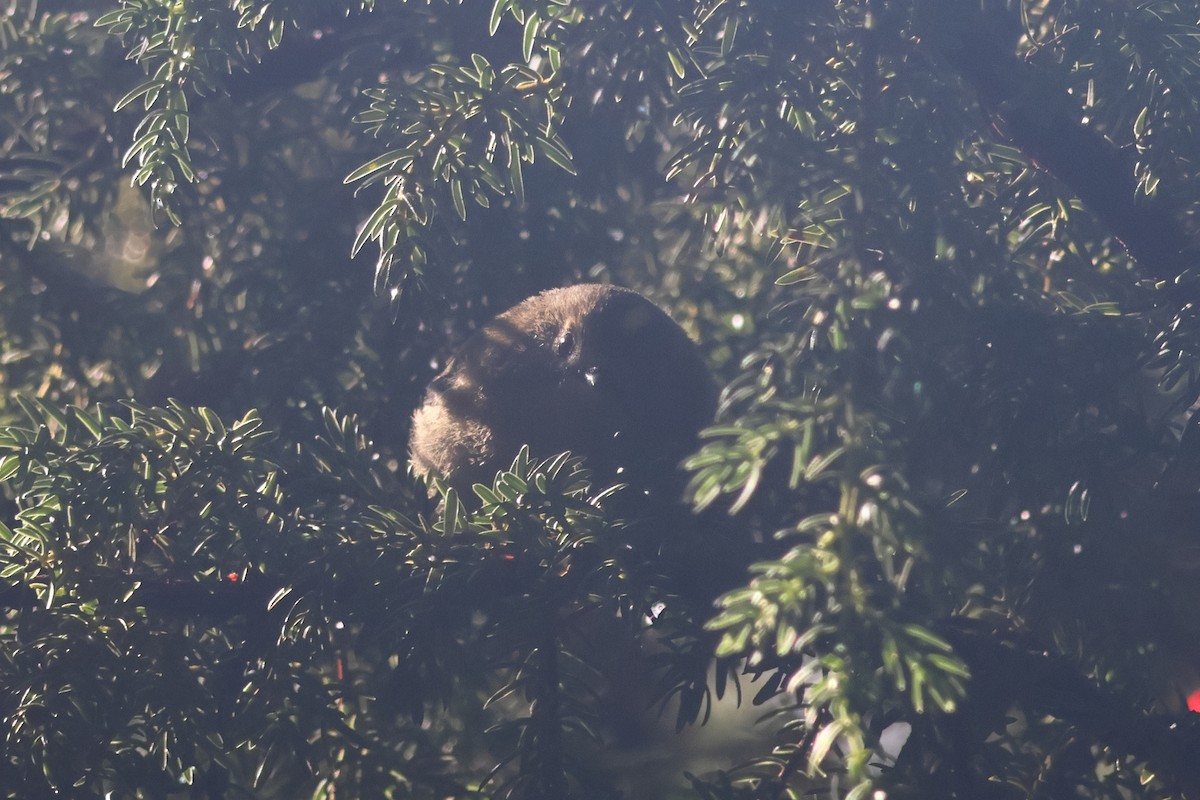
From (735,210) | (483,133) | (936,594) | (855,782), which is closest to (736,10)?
(735,210)

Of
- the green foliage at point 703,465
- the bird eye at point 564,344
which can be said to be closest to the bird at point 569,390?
the bird eye at point 564,344

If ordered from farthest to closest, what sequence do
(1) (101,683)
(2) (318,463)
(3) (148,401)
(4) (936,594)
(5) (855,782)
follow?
(3) (148,401) < (2) (318,463) < (1) (101,683) < (4) (936,594) < (5) (855,782)

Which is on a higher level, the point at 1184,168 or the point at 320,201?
the point at 1184,168

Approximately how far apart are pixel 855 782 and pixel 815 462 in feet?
1.53

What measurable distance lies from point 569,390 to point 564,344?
0.59 ft

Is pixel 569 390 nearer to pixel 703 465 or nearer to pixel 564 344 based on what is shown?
pixel 564 344

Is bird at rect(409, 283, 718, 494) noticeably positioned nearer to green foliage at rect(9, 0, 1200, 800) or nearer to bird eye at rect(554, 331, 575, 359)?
bird eye at rect(554, 331, 575, 359)

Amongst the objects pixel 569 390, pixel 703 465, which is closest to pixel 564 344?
pixel 569 390

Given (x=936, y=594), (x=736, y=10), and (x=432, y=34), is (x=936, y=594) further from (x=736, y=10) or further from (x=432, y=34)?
(x=432, y=34)

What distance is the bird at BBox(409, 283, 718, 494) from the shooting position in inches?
94.8

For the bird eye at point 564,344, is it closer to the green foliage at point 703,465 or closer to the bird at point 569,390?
the bird at point 569,390

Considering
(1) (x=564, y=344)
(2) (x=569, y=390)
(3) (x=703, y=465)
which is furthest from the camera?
(1) (x=564, y=344)

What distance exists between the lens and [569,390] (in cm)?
260

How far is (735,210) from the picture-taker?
6.64 feet
